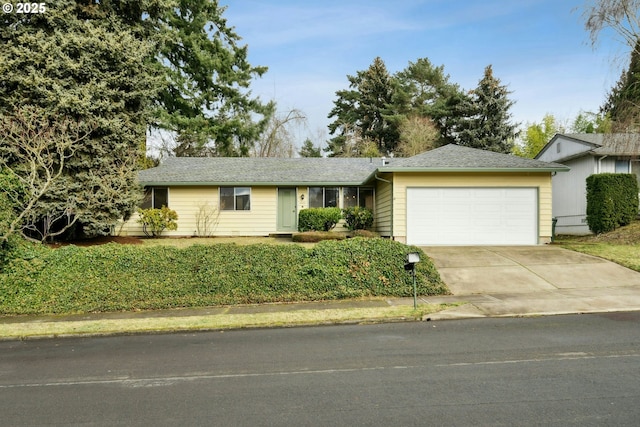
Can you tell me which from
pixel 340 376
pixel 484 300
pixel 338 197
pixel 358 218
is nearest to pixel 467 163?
pixel 358 218

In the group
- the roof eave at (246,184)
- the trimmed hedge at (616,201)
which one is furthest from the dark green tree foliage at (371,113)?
the trimmed hedge at (616,201)

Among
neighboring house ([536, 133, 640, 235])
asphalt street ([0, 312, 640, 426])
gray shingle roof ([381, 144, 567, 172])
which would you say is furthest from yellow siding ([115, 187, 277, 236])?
neighboring house ([536, 133, 640, 235])

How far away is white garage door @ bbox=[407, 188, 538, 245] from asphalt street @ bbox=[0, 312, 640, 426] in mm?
7820

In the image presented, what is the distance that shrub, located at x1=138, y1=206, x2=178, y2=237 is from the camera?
18.1 meters

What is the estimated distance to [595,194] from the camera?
16609 millimetres

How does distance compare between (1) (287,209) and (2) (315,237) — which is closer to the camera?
(2) (315,237)

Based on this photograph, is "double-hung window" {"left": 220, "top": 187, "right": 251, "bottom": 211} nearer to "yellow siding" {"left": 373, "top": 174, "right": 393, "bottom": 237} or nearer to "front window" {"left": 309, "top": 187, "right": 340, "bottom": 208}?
"front window" {"left": 309, "top": 187, "right": 340, "bottom": 208}

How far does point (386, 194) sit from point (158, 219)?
965 centimetres

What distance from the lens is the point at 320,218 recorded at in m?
17.6

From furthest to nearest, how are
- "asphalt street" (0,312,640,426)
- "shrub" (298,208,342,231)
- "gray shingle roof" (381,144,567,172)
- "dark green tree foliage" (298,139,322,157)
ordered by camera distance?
"dark green tree foliage" (298,139,322,157)
"shrub" (298,208,342,231)
"gray shingle roof" (381,144,567,172)
"asphalt street" (0,312,640,426)

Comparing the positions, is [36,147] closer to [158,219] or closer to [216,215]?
[158,219]

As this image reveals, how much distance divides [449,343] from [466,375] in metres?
1.45

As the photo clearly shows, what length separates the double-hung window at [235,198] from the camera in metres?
19.3

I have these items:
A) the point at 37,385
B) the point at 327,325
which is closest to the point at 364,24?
the point at 327,325
